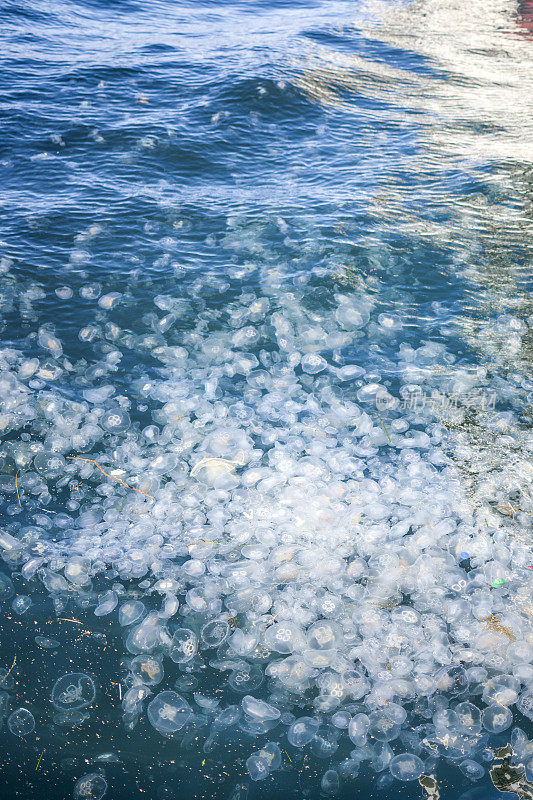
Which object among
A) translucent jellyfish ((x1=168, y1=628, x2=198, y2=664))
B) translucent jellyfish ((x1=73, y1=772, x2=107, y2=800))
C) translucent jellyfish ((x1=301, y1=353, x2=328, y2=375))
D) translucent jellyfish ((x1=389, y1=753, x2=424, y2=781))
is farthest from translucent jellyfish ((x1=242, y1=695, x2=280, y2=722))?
translucent jellyfish ((x1=301, y1=353, x2=328, y2=375))

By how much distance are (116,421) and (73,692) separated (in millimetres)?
1968

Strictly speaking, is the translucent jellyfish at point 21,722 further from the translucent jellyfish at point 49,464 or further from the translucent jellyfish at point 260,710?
the translucent jellyfish at point 49,464

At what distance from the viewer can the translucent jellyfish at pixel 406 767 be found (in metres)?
2.68

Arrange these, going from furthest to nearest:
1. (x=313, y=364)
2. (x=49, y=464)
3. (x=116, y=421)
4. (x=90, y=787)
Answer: (x=313, y=364) → (x=116, y=421) → (x=49, y=464) → (x=90, y=787)

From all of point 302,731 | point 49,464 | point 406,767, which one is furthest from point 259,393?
point 406,767

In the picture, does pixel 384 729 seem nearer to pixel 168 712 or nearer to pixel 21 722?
pixel 168 712

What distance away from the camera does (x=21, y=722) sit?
281 centimetres

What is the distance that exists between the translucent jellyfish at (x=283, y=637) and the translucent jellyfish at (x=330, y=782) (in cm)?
59

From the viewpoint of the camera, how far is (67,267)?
614cm

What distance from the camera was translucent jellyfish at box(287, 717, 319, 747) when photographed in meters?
2.79

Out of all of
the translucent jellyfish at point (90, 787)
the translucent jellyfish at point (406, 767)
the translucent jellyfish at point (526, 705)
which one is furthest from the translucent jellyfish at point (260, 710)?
the translucent jellyfish at point (526, 705)

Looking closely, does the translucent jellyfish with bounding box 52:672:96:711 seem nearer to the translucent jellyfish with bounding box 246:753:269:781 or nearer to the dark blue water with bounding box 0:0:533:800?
the dark blue water with bounding box 0:0:533:800

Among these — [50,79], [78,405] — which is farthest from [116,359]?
[50,79]

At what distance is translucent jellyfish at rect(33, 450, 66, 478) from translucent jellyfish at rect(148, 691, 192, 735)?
1786 mm
